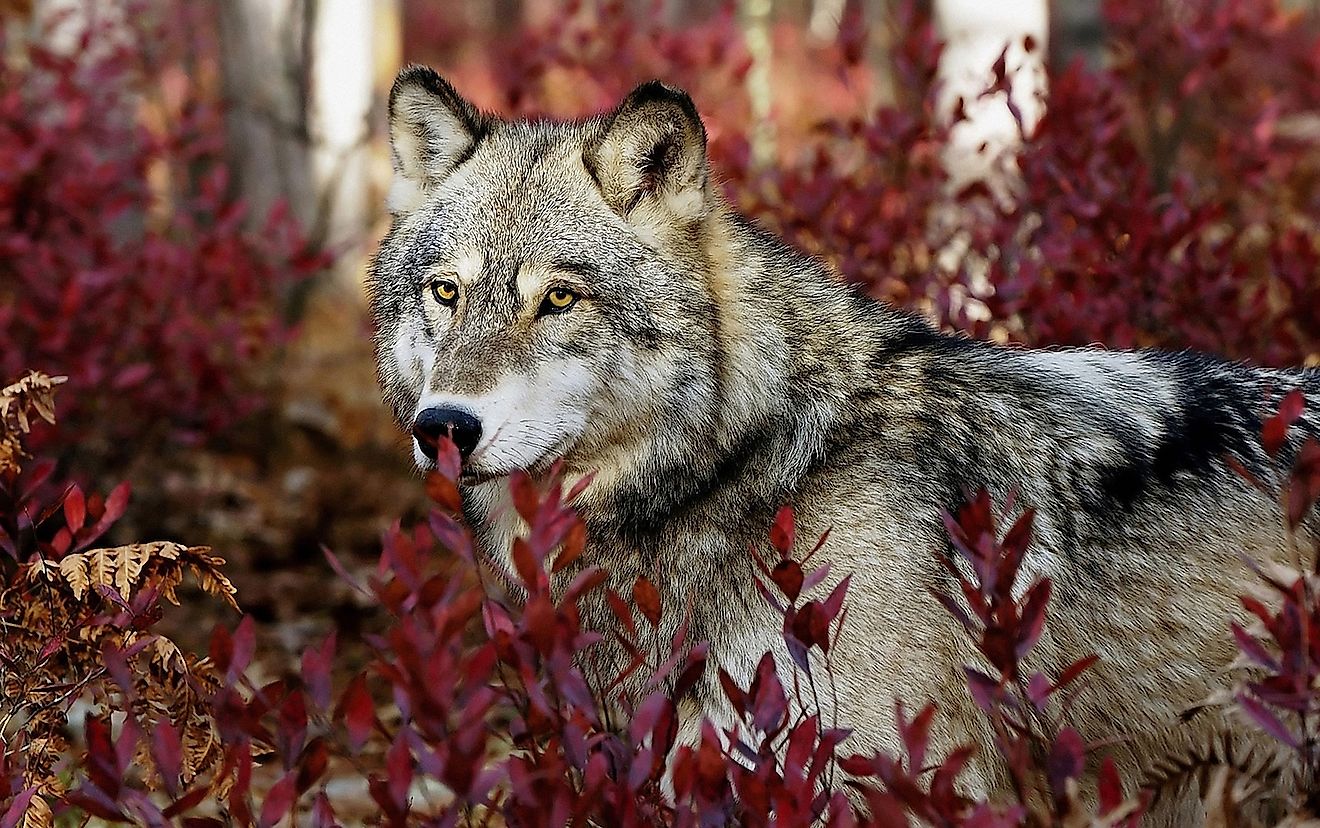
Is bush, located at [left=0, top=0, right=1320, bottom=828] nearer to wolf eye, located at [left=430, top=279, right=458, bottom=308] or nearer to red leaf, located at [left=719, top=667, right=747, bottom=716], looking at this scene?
red leaf, located at [left=719, top=667, right=747, bottom=716]

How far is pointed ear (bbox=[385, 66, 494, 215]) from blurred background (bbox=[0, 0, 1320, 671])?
27.5 inches

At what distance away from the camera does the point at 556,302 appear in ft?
10.8

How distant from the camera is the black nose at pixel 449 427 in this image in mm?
2979

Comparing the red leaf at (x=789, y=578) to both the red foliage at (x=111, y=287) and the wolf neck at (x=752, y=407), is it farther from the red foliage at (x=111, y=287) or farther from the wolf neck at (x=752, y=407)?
the red foliage at (x=111, y=287)

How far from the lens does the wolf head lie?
Result: 3.12 meters

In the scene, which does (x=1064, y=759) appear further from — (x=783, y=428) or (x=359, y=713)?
(x=783, y=428)

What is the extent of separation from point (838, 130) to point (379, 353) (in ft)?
9.06

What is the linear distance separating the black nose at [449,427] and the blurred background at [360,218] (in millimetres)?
→ 916

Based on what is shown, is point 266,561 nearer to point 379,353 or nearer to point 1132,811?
point 379,353

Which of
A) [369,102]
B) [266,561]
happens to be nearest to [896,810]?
[266,561]

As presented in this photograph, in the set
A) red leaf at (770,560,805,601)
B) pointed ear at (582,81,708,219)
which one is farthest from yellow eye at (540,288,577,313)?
red leaf at (770,560,805,601)

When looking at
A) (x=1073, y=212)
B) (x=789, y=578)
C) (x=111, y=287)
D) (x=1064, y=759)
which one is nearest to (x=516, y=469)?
(x=789, y=578)

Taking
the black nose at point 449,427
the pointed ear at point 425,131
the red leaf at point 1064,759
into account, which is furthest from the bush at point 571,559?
the pointed ear at point 425,131

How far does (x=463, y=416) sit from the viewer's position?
118 inches
